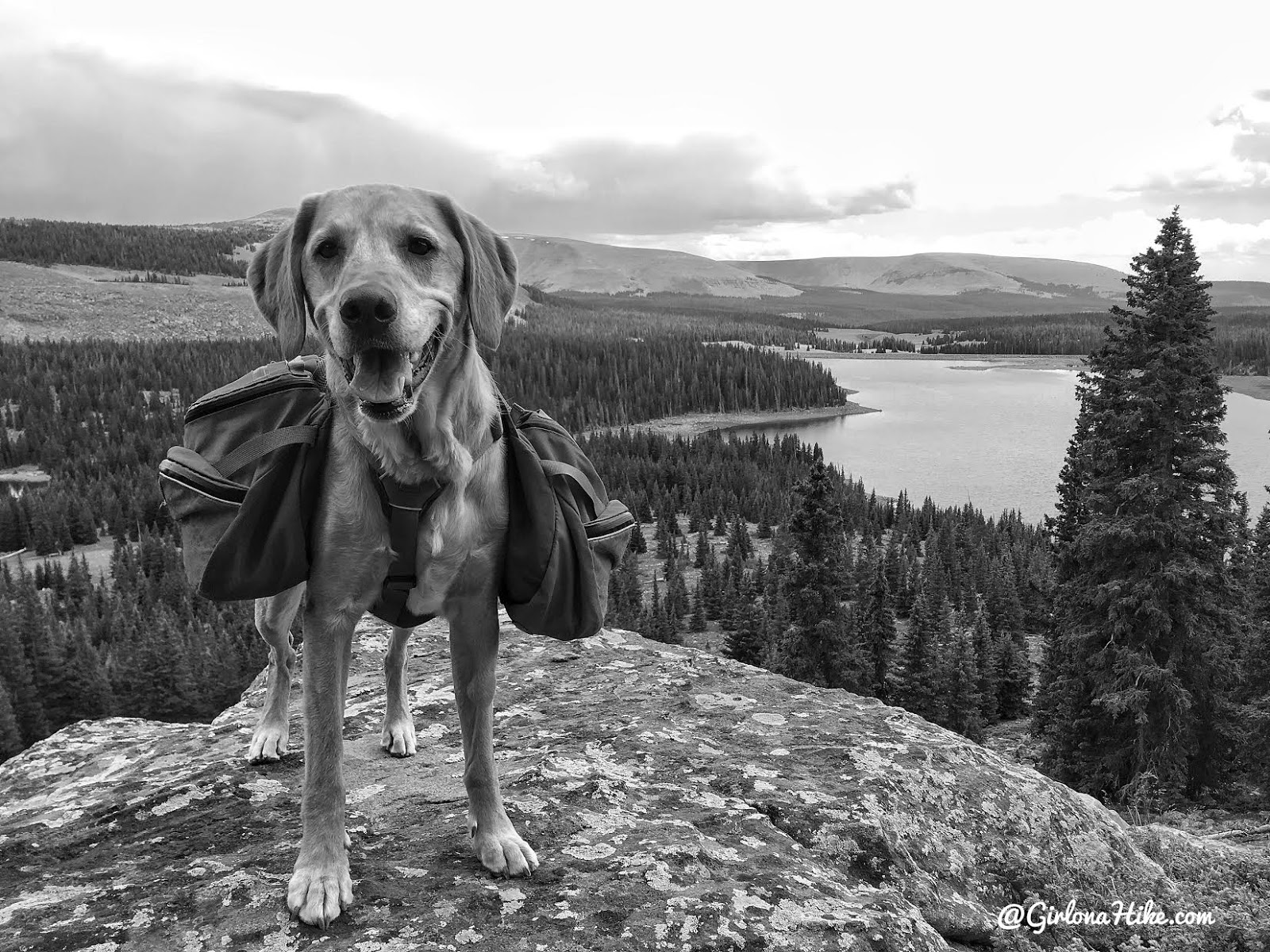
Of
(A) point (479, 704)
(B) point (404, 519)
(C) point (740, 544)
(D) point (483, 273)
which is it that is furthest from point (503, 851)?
(C) point (740, 544)

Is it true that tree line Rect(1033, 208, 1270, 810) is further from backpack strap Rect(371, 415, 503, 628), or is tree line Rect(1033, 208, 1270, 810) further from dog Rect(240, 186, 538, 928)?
backpack strap Rect(371, 415, 503, 628)

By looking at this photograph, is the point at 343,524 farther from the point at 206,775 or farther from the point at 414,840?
the point at 206,775

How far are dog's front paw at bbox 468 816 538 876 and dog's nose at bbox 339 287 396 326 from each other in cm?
286

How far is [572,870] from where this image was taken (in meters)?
4.95

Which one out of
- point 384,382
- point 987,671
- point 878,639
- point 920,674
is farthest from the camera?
point 987,671

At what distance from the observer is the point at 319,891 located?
4477 millimetres

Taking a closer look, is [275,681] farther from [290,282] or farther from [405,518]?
[290,282]

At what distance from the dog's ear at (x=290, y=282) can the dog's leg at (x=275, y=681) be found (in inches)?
86.6

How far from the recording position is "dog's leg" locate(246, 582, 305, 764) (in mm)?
6410

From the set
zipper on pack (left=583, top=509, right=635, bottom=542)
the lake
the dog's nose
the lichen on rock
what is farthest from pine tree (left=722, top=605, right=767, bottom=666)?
the dog's nose

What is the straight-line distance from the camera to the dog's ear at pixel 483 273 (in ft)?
16.3

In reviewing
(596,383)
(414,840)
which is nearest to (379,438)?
(414,840)

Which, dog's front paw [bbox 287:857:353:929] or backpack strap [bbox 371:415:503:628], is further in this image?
backpack strap [bbox 371:415:503:628]

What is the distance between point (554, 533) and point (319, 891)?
7.23 feet
